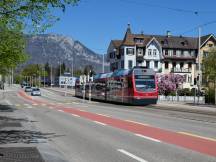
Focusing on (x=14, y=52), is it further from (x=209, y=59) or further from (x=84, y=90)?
(x=84, y=90)

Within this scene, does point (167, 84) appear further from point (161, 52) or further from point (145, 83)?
point (145, 83)

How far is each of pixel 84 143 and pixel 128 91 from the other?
32.3 m

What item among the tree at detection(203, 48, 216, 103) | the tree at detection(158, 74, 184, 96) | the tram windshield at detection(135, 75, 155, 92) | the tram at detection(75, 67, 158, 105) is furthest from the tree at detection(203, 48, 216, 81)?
the tree at detection(158, 74, 184, 96)

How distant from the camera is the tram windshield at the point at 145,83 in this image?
46.5 meters

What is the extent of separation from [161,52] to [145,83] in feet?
213

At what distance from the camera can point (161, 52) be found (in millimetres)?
111062

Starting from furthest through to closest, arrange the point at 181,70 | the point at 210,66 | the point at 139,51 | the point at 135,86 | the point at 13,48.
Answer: the point at 181,70
the point at 139,51
the point at 210,66
the point at 135,86
the point at 13,48

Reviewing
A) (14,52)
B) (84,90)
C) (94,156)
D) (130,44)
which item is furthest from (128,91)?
(130,44)

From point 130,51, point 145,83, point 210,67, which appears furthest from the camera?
→ point 130,51

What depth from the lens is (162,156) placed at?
40.4 ft

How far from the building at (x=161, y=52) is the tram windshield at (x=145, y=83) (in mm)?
61007

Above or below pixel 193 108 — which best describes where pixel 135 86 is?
above

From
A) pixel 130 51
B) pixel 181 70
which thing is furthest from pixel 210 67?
pixel 181 70

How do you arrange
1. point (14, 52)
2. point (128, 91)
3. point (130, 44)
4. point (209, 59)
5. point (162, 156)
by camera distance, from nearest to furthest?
1. point (162, 156)
2. point (14, 52)
3. point (128, 91)
4. point (209, 59)
5. point (130, 44)
